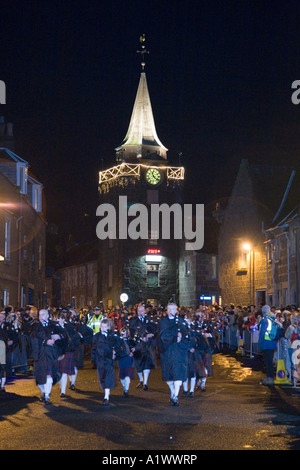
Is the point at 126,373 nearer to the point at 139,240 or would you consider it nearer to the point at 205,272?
the point at 205,272

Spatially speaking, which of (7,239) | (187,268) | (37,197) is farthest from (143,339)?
(187,268)

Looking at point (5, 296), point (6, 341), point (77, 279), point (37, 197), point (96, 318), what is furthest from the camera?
point (77, 279)

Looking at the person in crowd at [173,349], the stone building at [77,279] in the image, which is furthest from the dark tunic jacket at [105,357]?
the stone building at [77,279]

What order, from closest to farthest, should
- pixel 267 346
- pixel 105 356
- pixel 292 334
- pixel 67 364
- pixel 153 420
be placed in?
pixel 153 420 < pixel 105 356 < pixel 67 364 < pixel 292 334 < pixel 267 346

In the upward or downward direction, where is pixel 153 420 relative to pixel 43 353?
downward

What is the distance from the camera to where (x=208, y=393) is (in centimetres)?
1667

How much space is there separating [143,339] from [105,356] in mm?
2398

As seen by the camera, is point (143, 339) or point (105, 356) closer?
point (105, 356)

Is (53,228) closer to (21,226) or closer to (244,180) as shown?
(244,180)

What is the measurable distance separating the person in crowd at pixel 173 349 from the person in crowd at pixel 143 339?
2.56 metres

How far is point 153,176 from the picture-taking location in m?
76.4

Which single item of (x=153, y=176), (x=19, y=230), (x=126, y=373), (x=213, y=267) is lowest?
(x=126, y=373)
